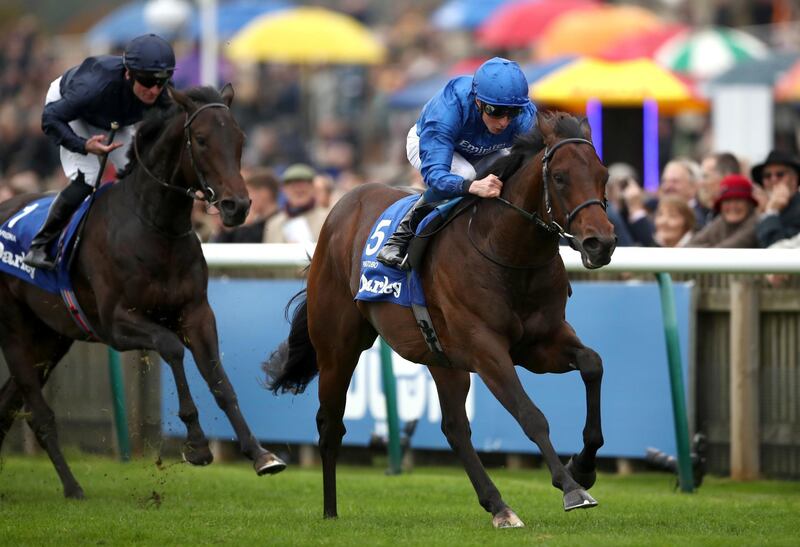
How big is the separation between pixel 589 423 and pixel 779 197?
3.58 metres

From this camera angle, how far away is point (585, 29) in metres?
17.8

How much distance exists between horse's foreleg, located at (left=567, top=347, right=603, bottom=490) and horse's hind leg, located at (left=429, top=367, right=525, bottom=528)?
1.11ft

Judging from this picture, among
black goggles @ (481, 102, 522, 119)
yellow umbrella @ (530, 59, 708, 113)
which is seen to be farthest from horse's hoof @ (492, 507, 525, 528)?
yellow umbrella @ (530, 59, 708, 113)

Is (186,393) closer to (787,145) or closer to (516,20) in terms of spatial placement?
(787,145)

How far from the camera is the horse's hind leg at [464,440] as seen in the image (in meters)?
6.75

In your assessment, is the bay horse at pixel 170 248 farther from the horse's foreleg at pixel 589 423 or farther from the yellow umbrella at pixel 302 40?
the yellow umbrella at pixel 302 40

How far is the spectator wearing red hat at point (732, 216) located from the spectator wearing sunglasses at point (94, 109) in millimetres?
3643

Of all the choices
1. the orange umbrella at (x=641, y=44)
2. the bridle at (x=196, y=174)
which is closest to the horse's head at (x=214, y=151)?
the bridle at (x=196, y=174)

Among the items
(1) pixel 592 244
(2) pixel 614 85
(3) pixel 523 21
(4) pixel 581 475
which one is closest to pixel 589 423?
(4) pixel 581 475

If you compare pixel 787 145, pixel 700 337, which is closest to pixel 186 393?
pixel 700 337

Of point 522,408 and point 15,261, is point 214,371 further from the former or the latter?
point 522,408

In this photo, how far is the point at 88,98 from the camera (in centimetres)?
812

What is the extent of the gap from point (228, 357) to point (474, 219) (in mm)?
3479

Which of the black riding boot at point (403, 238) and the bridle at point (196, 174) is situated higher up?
the bridle at point (196, 174)
